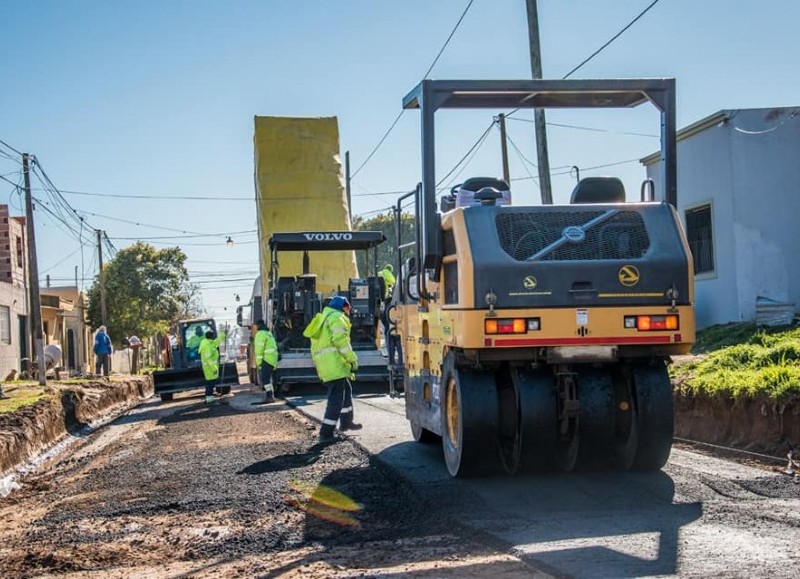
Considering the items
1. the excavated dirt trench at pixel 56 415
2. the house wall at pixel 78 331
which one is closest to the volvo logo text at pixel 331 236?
the excavated dirt trench at pixel 56 415

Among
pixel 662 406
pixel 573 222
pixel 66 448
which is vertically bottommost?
pixel 66 448

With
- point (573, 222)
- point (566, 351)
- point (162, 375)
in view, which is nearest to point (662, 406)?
point (566, 351)

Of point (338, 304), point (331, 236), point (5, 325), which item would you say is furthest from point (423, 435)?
point (5, 325)

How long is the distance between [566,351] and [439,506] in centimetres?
161

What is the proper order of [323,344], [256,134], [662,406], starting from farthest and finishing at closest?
1. [256,134]
2. [323,344]
3. [662,406]

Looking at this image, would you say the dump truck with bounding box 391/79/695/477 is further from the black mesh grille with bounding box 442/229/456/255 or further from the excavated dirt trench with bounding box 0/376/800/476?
the excavated dirt trench with bounding box 0/376/800/476

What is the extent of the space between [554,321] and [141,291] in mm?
46074

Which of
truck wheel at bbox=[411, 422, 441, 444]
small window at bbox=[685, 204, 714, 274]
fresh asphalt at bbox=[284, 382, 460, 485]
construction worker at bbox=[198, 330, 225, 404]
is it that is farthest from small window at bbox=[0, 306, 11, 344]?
truck wheel at bbox=[411, 422, 441, 444]

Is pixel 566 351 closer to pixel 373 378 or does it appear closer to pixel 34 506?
pixel 34 506

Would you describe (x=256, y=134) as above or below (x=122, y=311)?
above

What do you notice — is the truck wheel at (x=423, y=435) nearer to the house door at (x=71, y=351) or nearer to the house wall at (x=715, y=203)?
the house wall at (x=715, y=203)

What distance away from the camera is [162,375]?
26.0m

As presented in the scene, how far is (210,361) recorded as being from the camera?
22812 millimetres

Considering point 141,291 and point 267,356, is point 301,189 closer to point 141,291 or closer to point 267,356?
point 267,356
